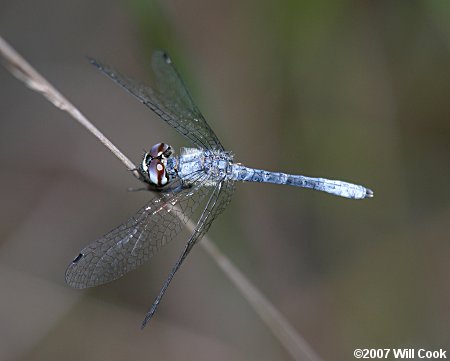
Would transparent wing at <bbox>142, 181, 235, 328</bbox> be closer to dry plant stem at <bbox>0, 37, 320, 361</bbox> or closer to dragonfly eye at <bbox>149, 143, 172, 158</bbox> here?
dry plant stem at <bbox>0, 37, 320, 361</bbox>

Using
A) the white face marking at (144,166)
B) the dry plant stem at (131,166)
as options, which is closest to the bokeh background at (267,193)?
the white face marking at (144,166)

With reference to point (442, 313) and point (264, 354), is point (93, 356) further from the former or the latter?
point (442, 313)

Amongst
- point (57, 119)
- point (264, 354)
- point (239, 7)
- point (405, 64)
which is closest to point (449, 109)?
point (405, 64)

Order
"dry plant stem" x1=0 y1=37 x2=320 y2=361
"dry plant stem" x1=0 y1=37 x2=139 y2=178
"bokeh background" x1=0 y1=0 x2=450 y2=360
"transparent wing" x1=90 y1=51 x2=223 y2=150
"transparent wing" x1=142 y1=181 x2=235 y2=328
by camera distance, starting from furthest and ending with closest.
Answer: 1. "bokeh background" x1=0 y1=0 x2=450 y2=360
2. "transparent wing" x1=90 y1=51 x2=223 y2=150
3. "transparent wing" x1=142 y1=181 x2=235 y2=328
4. "dry plant stem" x1=0 y1=37 x2=320 y2=361
5. "dry plant stem" x1=0 y1=37 x2=139 y2=178

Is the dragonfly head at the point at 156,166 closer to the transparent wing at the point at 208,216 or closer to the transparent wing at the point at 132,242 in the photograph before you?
the transparent wing at the point at 132,242

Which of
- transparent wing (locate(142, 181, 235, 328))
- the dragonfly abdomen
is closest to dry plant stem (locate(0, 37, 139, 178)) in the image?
transparent wing (locate(142, 181, 235, 328))
